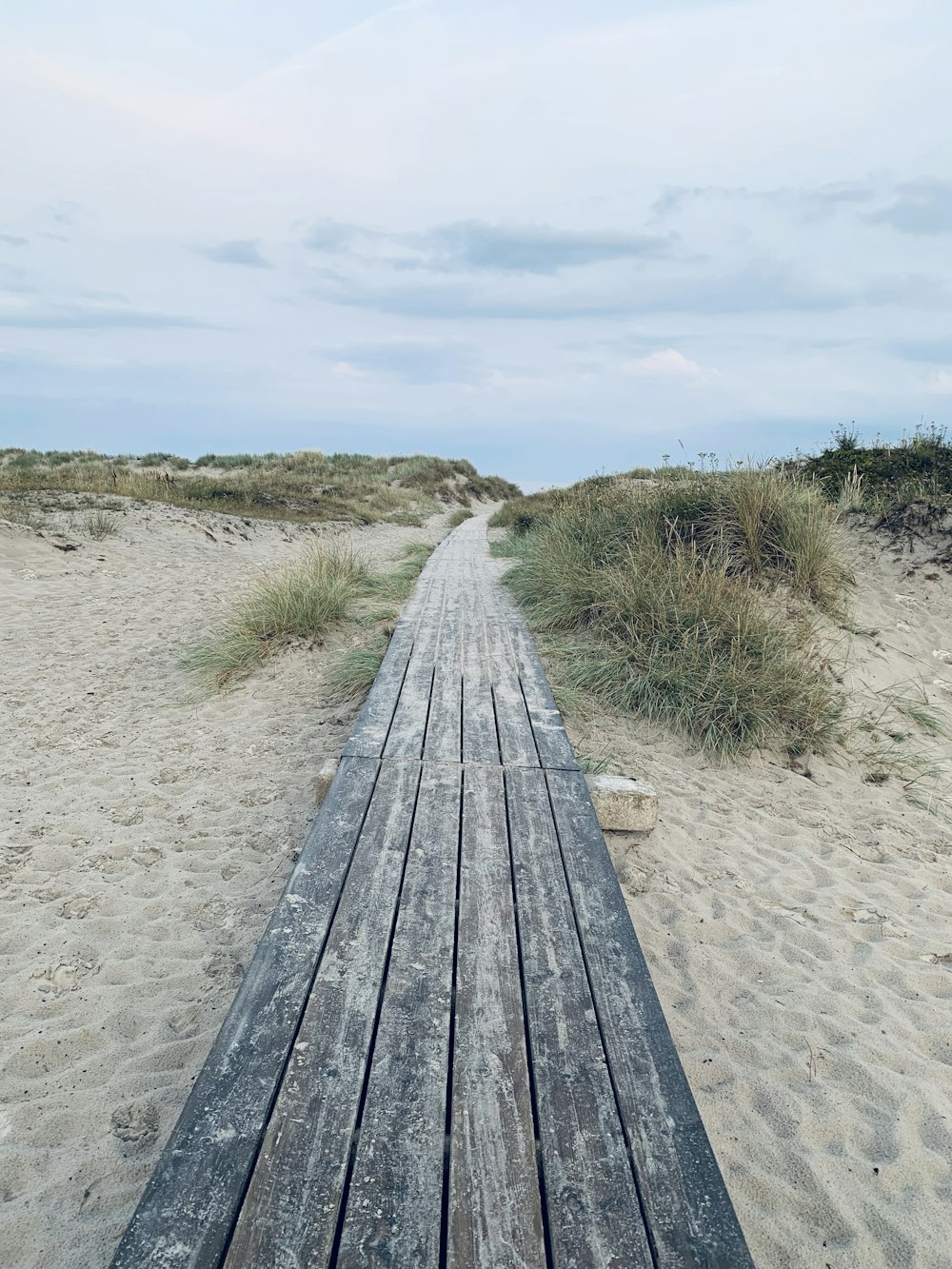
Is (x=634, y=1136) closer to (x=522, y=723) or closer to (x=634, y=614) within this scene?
(x=522, y=723)

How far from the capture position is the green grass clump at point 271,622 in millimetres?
6465

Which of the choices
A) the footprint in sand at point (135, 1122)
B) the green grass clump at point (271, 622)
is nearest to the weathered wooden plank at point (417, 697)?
the green grass clump at point (271, 622)

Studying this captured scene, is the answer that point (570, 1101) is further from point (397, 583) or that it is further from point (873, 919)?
point (397, 583)

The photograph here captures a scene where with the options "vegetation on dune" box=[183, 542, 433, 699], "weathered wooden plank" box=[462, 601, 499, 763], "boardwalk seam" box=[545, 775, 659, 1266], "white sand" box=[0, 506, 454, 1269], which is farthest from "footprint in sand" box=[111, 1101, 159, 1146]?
"vegetation on dune" box=[183, 542, 433, 699]

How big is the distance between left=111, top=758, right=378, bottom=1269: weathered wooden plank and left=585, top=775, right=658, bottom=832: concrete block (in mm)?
1519

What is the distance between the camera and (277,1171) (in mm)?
1642

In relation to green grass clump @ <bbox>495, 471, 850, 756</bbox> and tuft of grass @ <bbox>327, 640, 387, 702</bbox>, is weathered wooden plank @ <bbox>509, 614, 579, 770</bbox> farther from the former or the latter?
tuft of grass @ <bbox>327, 640, 387, 702</bbox>

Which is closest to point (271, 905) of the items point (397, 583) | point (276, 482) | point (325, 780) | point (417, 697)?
point (325, 780)

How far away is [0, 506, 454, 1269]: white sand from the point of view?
2.19 meters

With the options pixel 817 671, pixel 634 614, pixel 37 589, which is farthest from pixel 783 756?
pixel 37 589

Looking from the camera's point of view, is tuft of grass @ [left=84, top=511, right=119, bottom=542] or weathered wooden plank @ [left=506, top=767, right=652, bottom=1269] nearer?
weathered wooden plank @ [left=506, top=767, right=652, bottom=1269]

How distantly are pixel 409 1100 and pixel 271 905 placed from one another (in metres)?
1.68

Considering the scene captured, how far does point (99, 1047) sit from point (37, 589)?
806 centimetres

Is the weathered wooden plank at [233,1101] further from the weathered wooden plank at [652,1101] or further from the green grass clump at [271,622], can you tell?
the green grass clump at [271,622]
